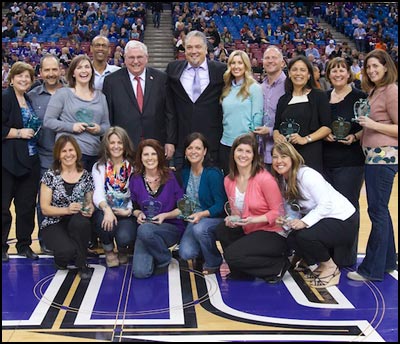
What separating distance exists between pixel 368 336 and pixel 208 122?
5.97 feet

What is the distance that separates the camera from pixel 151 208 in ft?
11.3

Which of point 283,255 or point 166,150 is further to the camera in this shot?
point 166,150

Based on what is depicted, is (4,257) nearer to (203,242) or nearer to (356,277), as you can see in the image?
(203,242)

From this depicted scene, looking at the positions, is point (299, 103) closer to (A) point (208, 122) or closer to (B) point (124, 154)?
(A) point (208, 122)

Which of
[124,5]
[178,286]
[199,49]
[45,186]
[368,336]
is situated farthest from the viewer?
[124,5]

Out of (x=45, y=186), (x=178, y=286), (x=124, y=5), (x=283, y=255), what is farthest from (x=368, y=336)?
(x=124, y=5)

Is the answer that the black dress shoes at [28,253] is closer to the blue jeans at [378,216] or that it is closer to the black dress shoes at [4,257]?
the black dress shoes at [4,257]

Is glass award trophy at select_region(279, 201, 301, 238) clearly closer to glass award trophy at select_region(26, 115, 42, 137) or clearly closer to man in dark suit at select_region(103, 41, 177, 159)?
man in dark suit at select_region(103, 41, 177, 159)

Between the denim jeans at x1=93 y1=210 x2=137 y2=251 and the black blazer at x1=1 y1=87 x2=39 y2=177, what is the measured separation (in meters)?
0.59

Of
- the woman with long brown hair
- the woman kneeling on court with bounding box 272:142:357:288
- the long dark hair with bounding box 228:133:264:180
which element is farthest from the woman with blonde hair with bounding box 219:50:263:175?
the woman with long brown hair

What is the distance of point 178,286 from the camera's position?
3.25 metres

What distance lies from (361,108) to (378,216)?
0.67m

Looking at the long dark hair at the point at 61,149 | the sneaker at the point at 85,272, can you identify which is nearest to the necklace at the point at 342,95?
the long dark hair at the point at 61,149

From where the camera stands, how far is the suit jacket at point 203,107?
3.75 m
